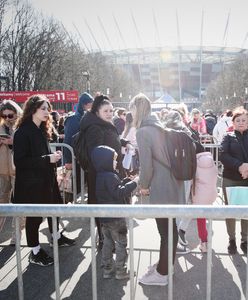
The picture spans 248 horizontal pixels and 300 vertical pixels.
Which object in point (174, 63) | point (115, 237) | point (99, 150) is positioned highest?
point (174, 63)

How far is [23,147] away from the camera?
3.89m

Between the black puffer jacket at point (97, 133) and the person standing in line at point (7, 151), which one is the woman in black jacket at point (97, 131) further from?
the person standing in line at point (7, 151)

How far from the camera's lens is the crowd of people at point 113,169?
11.2ft

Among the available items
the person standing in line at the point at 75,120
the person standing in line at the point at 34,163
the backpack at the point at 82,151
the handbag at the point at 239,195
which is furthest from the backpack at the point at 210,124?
the handbag at the point at 239,195

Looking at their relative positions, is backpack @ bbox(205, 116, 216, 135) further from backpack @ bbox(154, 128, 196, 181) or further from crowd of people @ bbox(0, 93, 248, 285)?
backpack @ bbox(154, 128, 196, 181)

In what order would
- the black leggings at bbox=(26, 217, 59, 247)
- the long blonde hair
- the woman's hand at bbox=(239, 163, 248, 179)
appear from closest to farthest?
the long blonde hair < the black leggings at bbox=(26, 217, 59, 247) < the woman's hand at bbox=(239, 163, 248, 179)

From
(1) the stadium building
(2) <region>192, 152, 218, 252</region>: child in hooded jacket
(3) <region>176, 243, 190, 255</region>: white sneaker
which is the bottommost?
(3) <region>176, 243, 190, 255</region>: white sneaker

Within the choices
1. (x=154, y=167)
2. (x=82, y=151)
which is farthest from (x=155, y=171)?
(x=82, y=151)

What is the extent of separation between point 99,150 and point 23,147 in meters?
0.95

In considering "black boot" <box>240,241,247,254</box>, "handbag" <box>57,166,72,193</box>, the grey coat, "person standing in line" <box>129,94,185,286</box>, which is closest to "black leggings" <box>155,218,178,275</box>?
"person standing in line" <box>129,94,185,286</box>

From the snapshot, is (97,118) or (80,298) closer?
(80,298)

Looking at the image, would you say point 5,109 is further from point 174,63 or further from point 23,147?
point 174,63

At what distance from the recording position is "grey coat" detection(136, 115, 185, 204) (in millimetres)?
3342

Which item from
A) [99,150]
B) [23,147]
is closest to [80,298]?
[99,150]
